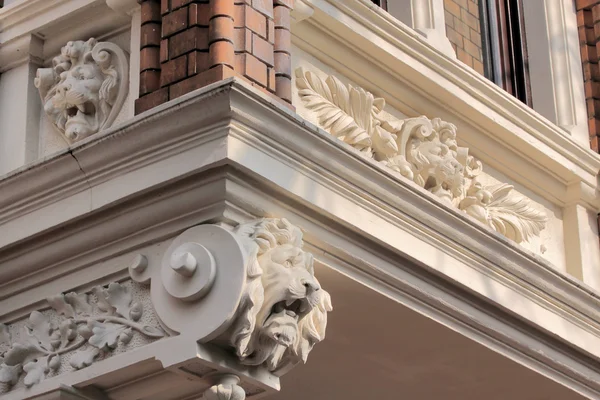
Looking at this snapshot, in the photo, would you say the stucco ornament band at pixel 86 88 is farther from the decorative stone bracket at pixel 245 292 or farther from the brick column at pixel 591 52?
the brick column at pixel 591 52

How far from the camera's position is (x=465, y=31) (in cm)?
888

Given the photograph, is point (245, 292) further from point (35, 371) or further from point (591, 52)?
point (591, 52)

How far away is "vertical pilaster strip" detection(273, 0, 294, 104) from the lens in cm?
633

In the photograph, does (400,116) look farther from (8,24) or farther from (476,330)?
(8,24)

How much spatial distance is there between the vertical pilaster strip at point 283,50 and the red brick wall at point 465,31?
2.25 m

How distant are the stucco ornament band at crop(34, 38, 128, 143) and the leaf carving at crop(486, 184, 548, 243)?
83.6 inches

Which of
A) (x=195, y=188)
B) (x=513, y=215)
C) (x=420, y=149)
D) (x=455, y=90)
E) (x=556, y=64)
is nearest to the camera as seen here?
(x=195, y=188)

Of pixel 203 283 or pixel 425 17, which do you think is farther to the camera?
pixel 425 17

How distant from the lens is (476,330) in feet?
22.1

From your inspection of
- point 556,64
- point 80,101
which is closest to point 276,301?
point 80,101

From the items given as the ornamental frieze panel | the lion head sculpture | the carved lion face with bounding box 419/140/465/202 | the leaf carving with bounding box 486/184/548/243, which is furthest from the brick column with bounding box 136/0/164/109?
the leaf carving with bounding box 486/184/548/243

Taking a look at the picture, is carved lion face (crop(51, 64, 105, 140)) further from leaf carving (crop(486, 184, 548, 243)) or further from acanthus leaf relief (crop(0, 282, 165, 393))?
leaf carving (crop(486, 184, 548, 243))

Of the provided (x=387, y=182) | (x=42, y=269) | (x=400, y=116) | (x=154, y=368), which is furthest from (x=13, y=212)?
(x=400, y=116)

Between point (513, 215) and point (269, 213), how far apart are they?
7.33 ft
